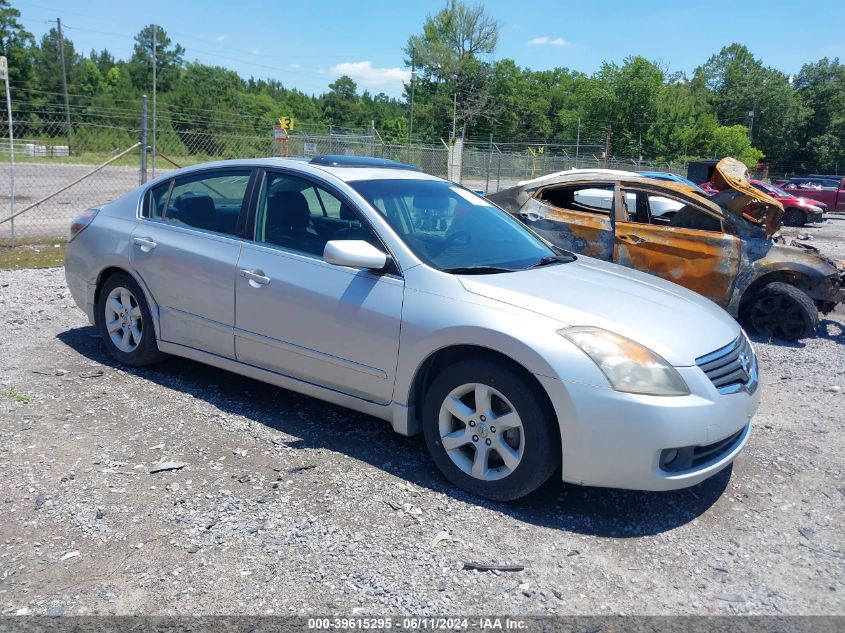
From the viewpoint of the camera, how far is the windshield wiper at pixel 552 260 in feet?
14.5

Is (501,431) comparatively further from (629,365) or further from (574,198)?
(574,198)

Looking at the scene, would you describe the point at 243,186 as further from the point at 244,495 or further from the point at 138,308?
the point at 244,495

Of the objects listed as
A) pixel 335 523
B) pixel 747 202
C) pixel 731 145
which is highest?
pixel 731 145

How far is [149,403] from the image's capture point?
4855 millimetres

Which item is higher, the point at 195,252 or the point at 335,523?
the point at 195,252

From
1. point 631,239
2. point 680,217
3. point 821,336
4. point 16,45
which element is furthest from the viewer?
point 16,45

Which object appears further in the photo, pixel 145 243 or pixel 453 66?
pixel 453 66

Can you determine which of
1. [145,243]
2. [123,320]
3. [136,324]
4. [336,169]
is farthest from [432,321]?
[123,320]

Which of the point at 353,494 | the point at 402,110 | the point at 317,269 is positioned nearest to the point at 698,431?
the point at 353,494

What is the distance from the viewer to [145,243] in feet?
16.8

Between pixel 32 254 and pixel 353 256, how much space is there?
828 centimetres

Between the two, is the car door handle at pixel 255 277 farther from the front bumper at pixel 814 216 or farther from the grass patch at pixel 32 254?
the front bumper at pixel 814 216

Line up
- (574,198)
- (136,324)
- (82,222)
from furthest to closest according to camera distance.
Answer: (574,198), (82,222), (136,324)

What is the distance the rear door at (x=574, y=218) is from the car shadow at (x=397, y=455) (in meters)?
4.31
